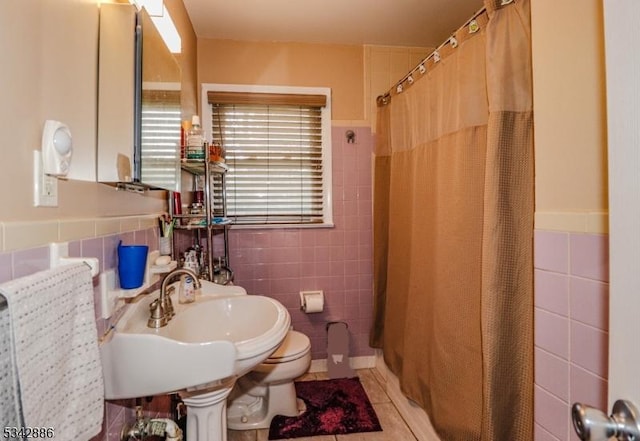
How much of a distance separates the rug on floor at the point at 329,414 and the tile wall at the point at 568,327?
113 cm

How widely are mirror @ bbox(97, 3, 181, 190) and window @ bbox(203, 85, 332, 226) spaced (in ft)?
3.58

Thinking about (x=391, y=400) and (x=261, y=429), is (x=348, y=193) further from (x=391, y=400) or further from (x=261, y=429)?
(x=261, y=429)

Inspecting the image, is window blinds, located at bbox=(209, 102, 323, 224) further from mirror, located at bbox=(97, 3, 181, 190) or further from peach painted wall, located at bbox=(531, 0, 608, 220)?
peach painted wall, located at bbox=(531, 0, 608, 220)

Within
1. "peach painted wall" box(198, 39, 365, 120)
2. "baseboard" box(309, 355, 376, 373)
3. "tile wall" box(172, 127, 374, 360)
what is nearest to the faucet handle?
"tile wall" box(172, 127, 374, 360)

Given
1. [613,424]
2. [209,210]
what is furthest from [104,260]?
[613,424]

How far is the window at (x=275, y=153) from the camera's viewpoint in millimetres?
2348

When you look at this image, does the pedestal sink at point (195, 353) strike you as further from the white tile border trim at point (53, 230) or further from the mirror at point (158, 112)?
the mirror at point (158, 112)

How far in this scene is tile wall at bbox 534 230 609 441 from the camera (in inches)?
30.4

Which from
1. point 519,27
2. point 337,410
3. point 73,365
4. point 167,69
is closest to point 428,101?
point 519,27

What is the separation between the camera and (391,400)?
81.6 inches

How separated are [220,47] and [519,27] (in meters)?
1.92

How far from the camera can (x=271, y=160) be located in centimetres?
240

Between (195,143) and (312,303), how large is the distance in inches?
50.3

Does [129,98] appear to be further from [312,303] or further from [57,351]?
[312,303]
